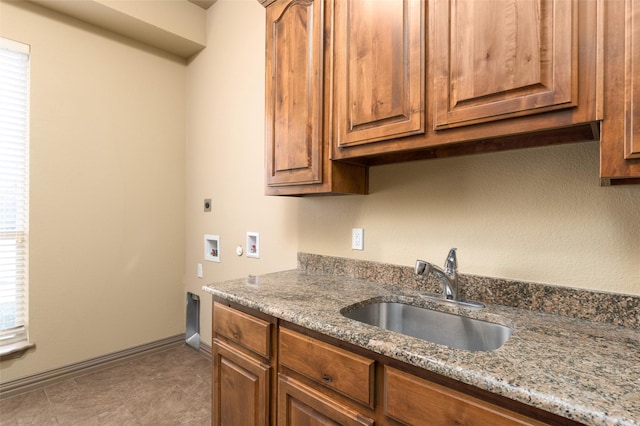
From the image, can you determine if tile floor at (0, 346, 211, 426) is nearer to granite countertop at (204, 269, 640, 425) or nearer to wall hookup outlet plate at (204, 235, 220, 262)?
wall hookup outlet plate at (204, 235, 220, 262)

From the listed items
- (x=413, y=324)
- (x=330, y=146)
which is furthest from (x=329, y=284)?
(x=330, y=146)

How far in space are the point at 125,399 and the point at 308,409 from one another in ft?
5.74

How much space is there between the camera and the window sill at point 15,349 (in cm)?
226

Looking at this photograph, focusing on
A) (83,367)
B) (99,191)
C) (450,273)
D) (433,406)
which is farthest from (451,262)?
(83,367)

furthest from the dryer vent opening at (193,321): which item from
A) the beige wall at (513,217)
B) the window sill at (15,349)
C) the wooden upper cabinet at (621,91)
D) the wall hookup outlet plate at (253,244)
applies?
the wooden upper cabinet at (621,91)

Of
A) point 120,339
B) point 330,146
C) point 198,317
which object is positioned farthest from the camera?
point 198,317

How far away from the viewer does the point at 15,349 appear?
7.50 ft

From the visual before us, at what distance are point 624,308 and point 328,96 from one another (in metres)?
1.38

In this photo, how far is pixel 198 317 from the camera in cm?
309

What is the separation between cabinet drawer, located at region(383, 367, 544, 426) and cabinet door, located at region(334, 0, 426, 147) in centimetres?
86

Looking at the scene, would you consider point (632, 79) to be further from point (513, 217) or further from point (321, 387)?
point (321, 387)

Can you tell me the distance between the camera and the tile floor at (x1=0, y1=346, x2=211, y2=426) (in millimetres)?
2057

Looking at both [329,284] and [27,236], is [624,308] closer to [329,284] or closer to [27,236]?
[329,284]

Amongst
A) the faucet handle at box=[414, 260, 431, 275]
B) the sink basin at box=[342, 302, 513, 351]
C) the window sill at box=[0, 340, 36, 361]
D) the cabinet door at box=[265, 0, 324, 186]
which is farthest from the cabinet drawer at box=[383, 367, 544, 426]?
the window sill at box=[0, 340, 36, 361]
